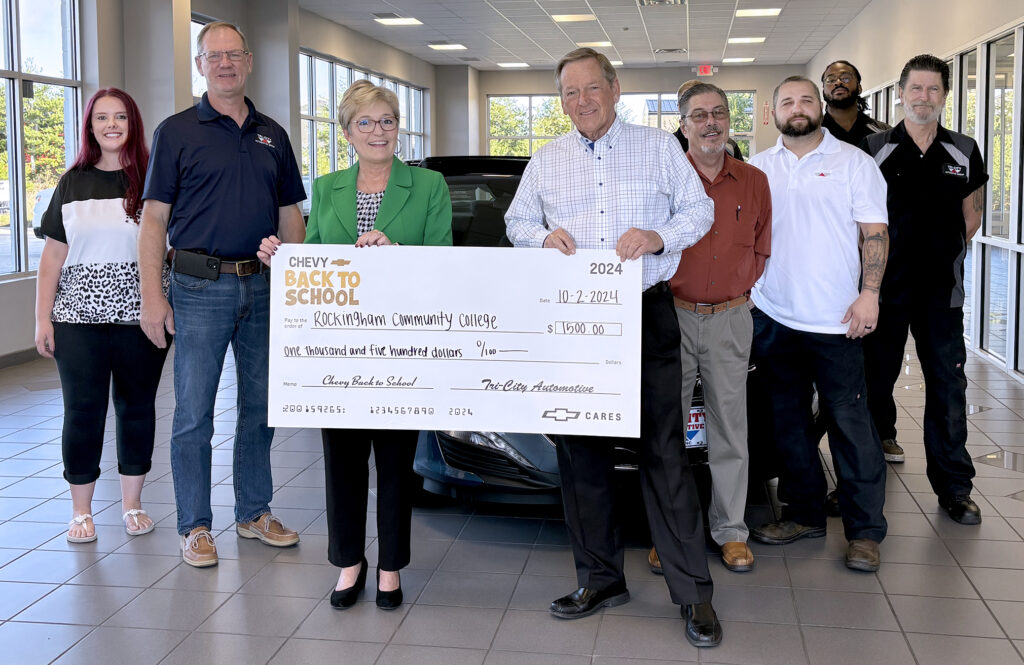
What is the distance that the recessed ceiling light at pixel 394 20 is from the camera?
1562cm

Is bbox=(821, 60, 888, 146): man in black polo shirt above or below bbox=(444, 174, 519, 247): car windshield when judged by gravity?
above

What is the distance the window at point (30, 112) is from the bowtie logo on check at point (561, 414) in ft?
21.4

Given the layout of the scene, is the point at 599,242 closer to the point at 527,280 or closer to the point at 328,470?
the point at 527,280

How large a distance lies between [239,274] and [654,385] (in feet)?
4.67

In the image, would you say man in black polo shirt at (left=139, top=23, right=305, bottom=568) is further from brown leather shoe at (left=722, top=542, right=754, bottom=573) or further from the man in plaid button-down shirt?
brown leather shoe at (left=722, top=542, right=754, bottom=573)

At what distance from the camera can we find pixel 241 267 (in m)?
3.29

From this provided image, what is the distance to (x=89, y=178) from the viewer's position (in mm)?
3512

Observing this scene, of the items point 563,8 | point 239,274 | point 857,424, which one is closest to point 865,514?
point 857,424

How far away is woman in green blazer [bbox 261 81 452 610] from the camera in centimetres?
293

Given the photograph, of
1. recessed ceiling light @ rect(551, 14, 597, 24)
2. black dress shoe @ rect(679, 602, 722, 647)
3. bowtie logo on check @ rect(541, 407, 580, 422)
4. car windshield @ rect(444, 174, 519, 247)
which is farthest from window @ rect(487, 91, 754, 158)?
black dress shoe @ rect(679, 602, 722, 647)

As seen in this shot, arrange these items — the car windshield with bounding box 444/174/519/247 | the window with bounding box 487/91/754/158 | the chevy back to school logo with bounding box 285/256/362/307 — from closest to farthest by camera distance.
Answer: the chevy back to school logo with bounding box 285/256/362/307 → the car windshield with bounding box 444/174/519/247 → the window with bounding box 487/91/754/158

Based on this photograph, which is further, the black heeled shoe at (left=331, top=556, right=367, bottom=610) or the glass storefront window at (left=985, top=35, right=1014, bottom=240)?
the glass storefront window at (left=985, top=35, right=1014, bottom=240)

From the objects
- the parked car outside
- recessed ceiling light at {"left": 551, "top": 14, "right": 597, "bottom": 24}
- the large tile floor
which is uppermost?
recessed ceiling light at {"left": 551, "top": 14, "right": 597, "bottom": 24}

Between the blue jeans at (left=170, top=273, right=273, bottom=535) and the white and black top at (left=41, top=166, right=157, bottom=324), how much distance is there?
0.88 ft
